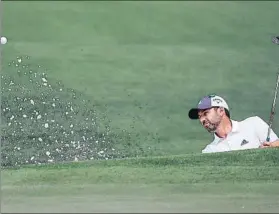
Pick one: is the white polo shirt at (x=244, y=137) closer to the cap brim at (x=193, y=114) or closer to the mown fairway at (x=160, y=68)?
the mown fairway at (x=160, y=68)

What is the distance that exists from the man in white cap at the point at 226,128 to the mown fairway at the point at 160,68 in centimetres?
4

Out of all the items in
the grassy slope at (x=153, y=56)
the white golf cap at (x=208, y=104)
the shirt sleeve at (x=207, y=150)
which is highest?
A: the grassy slope at (x=153, y=56)

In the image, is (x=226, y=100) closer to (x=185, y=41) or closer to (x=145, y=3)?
(x=185, y=41)

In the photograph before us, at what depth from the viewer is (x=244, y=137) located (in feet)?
14.6

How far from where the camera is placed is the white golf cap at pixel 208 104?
14.5 feet

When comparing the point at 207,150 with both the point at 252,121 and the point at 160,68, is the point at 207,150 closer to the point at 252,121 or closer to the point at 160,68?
the point at 252,121

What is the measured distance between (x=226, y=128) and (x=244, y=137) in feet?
0.34

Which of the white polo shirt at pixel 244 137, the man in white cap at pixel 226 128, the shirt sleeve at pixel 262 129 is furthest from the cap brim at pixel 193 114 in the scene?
the shirt sleeve at pixel 262 129

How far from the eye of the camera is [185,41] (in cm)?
441

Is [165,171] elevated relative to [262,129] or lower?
lower

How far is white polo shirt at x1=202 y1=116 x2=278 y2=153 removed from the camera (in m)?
4.43

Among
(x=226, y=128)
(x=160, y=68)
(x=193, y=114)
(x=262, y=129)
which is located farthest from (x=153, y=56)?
(x=262, y=129)

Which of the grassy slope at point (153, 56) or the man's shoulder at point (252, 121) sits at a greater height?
the grassy slope at point (153, 56)

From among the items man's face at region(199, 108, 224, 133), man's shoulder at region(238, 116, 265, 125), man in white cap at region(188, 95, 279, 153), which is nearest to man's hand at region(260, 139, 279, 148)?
man in white cap at region(188, 95, 279, 153)
